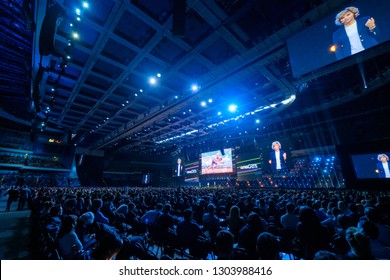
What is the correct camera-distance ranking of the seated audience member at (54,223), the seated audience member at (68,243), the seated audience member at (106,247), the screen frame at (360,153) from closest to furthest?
the seated audience member at (106,247) < the seated audience member at (68,243) < the seated audience member at (54,223) < the screen frame at (360,153)

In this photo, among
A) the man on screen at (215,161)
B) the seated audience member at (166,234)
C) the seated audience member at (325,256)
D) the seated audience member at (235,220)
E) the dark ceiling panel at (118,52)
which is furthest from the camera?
the man on screen at (215,161)

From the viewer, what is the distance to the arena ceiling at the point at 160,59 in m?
5.81

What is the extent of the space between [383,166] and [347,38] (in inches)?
416

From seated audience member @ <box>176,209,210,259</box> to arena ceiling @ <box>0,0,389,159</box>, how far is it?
4.71 meters

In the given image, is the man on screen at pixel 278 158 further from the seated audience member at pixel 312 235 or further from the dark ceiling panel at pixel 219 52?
the seated audience member at pixel 312 235

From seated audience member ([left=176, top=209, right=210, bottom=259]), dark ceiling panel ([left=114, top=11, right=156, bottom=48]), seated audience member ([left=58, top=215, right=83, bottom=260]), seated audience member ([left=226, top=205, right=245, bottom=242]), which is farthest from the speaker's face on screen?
seated audience member ([left=58, top=215, right=83, bottom=260])

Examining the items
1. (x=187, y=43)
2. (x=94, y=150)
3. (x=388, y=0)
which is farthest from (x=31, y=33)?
(x=94, y=150)

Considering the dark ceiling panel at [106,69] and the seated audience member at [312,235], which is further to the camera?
the dark ceiling panel at [106,69]

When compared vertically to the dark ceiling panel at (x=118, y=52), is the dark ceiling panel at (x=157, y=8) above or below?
below

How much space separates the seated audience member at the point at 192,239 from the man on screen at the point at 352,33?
659cm

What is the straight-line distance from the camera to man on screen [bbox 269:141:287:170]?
62.0ft

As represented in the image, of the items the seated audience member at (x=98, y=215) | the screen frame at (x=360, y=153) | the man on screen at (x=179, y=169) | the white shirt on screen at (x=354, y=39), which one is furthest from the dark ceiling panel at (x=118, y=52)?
the man on screen at (x=179, y=169)

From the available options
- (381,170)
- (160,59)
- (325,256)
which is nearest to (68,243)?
(325,256)

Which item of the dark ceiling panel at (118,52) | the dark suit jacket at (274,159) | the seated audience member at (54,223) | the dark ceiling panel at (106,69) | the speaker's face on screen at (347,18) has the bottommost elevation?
the seated audience member at (54,223)
